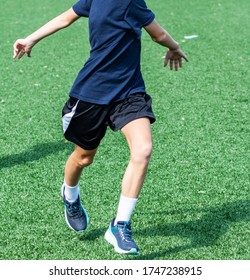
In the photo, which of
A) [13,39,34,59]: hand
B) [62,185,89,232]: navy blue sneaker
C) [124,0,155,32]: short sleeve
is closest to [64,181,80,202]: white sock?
[62,185,89,232]: navy blue sneaker

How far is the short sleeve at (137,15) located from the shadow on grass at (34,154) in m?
2.33

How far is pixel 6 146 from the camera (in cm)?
614

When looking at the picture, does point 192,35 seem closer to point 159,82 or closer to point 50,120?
point 159,82

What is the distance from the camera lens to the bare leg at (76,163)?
413cm

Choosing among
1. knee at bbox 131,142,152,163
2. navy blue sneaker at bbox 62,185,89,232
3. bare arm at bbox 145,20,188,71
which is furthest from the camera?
navy blue sneaker at bbox 62,185,89,232

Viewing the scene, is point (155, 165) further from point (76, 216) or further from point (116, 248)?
point (116, 248)

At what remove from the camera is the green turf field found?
4.21m

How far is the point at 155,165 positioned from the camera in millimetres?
5605

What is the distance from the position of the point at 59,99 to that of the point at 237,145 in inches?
107

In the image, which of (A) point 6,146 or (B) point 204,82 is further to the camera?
(B) point 204,82

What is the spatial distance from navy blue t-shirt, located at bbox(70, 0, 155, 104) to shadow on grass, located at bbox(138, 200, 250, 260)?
1.06 meters

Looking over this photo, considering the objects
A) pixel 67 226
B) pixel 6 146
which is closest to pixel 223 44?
pixel 6 146

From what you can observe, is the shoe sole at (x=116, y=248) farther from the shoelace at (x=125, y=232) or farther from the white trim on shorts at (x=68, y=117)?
the white trim on shorts at (x=68, y=117)

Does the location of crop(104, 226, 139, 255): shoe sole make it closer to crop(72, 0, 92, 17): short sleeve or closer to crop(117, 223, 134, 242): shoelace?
crop(117, 223, 134, 242): shoelace
